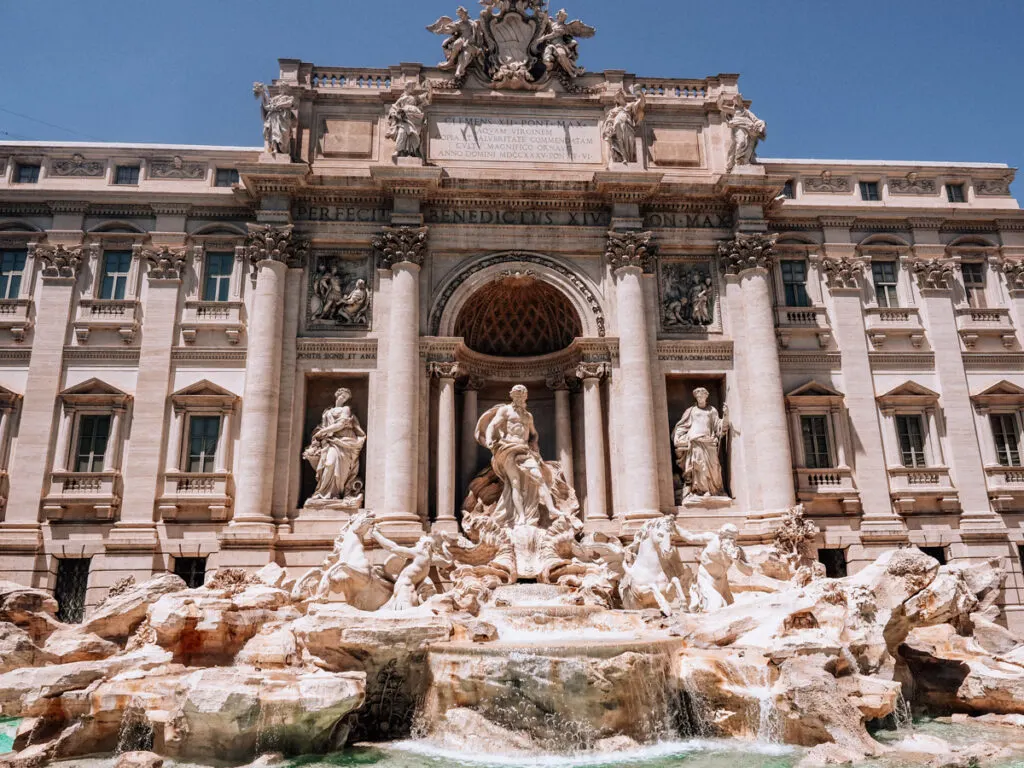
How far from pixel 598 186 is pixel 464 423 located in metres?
8.12

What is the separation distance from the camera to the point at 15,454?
2061 cm

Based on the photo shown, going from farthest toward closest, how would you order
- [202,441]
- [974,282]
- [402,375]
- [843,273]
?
[974,282] < [843,273] < [202,441] < [402,375]

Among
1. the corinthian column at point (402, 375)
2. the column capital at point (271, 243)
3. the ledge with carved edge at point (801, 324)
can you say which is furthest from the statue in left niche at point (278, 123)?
→ the ledge with carved edge at point (801, 324)

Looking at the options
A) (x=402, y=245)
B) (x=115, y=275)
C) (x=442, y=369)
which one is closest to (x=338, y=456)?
(x=442, y=369)

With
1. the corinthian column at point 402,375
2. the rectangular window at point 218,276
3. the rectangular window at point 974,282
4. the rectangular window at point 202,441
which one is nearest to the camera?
the corinthian column at point 402,375

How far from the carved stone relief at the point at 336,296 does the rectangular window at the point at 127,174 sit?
6.30 m

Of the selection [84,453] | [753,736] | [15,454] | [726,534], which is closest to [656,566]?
[726,534]

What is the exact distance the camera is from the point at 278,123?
73.6ft

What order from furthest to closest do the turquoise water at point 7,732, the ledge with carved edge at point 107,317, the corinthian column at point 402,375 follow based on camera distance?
1. the ledge with carved edge at point 107,317
2. the corinthian column at point 402,375
3. the turquoise water at point 7,732

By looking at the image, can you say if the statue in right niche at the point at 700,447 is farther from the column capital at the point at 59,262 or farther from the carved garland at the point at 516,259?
the column capital at the point at 59,262

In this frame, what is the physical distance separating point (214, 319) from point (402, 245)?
A: 5893 mm

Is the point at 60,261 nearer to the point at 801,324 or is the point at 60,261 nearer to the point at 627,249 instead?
the point at 627,249

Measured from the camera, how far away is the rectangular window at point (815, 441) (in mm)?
22156

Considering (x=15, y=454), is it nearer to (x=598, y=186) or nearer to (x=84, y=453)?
(x=84, y=453)
